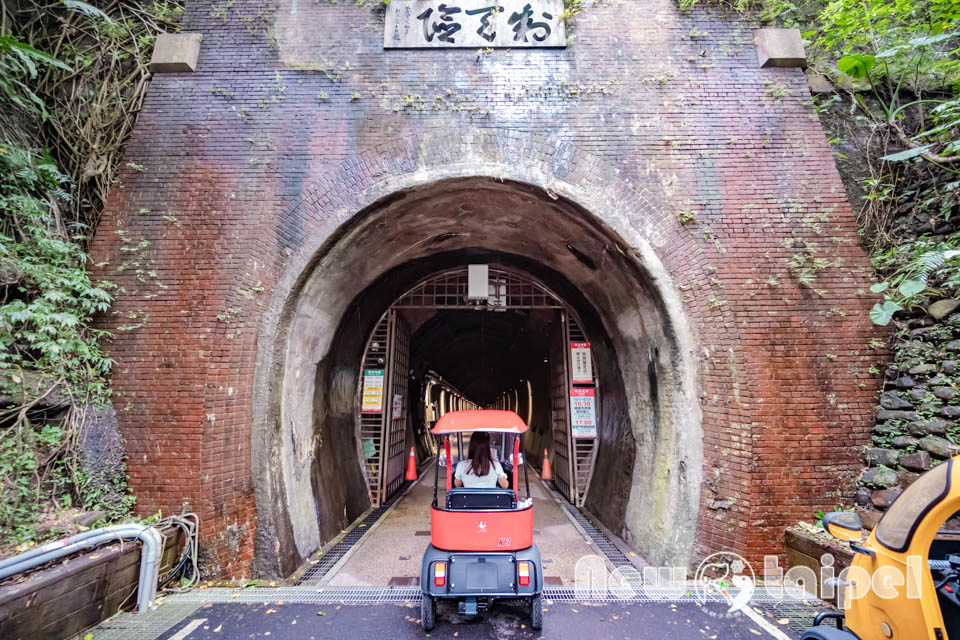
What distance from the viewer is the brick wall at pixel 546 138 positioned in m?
4.85

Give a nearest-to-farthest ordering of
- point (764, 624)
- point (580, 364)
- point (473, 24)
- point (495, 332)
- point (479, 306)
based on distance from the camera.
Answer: point (764, 624) < point (473, 24) < point (479, 306) < point (580, 364) < point (495, 332)

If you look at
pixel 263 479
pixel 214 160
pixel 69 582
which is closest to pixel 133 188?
pixel 214 160

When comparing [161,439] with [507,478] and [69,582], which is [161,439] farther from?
[507,478]

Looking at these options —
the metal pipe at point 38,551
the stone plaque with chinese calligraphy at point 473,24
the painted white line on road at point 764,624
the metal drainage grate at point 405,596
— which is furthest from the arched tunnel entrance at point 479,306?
the stone plaque with chinese calligraphy at point 473,24

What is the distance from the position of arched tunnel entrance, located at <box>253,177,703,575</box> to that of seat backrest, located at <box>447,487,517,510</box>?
8.18ft

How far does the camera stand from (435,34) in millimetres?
6168

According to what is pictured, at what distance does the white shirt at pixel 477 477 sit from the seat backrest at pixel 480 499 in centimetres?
29

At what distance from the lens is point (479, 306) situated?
8500mm

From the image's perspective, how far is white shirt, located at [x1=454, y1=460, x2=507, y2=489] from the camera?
4320 millimetres

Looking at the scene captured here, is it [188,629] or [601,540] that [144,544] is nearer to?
[188,629]

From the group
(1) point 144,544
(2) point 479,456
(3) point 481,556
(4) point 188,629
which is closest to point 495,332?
(2) point 479,456

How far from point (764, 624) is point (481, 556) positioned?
9.04ft

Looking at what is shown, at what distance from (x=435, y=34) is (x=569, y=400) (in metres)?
7.08

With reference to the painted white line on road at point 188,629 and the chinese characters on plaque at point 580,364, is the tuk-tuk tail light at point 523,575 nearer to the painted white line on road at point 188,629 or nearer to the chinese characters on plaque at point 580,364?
the painted white line on road at point 188,629
